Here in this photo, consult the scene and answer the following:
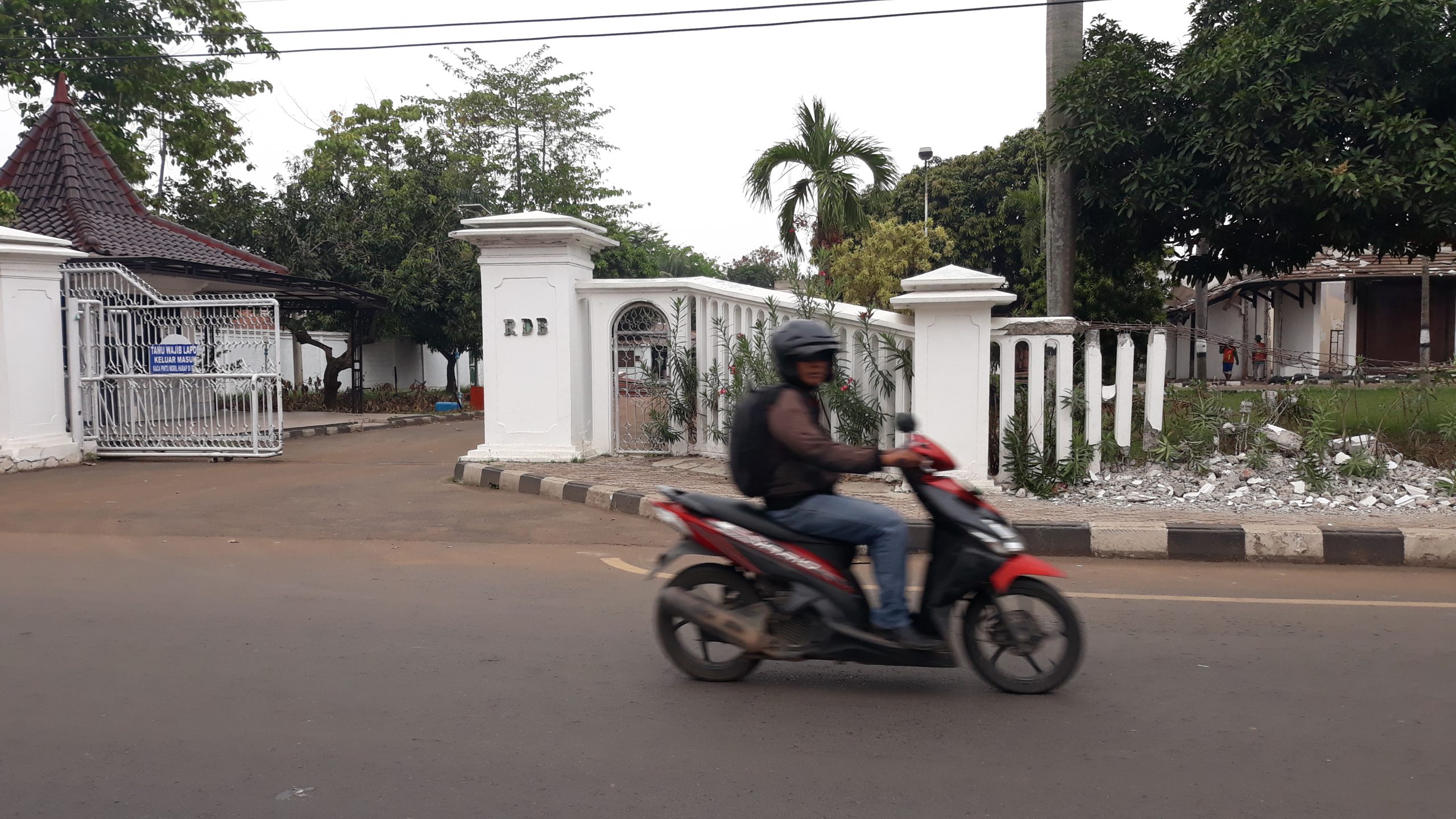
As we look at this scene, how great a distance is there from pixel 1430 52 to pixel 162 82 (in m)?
26.4

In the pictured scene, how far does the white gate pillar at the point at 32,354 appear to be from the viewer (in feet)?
37.3

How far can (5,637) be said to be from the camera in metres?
5.02

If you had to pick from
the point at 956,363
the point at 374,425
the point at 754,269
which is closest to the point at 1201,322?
the point at 374,425

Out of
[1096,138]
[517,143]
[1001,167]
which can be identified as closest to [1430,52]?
[1096,138]

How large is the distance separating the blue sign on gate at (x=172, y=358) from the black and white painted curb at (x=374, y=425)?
139 inches

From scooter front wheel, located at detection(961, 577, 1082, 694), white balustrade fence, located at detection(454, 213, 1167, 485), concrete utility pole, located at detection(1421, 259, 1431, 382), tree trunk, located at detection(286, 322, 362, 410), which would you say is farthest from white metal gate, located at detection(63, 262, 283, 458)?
concrete utility pole, located at detection(1421, 259, 1431, 382)

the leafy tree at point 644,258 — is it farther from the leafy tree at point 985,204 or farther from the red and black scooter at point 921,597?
the red and black scooter at point 921,597

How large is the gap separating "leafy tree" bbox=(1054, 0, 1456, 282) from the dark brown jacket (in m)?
7.17

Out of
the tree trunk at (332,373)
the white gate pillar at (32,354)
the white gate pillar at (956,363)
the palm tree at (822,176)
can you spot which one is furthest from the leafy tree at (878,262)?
the white gate pillar at (32,354)

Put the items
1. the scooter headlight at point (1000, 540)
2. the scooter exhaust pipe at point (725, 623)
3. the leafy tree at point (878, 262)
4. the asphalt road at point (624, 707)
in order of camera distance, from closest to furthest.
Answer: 1. the asphalt road at point (624, 707)
2. the scooter headlight at point (1000, 540)
3. the scooter exhaust pipe at point (725, 623)
4. the leafy tree at point (878, 262)

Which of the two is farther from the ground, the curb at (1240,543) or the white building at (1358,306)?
the white building at (1358,306)

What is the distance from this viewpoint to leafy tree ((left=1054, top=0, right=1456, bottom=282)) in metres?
9.10

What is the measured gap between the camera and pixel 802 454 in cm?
405

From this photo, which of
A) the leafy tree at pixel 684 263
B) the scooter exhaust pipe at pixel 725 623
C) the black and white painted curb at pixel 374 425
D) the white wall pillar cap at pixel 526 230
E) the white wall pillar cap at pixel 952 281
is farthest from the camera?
the leafy tree at pixel 684 263
